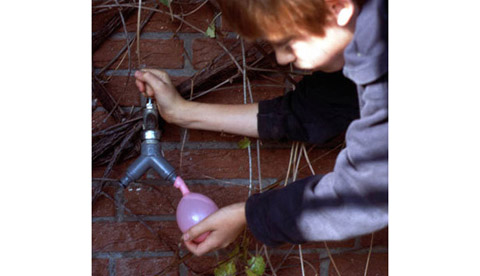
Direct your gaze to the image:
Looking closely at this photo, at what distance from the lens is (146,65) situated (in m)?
1.20

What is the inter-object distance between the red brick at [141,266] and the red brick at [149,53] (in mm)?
444

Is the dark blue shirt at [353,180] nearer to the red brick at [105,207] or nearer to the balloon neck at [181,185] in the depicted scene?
the balloon neck at [181,185]

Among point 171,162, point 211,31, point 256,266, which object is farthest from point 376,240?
point 211,31

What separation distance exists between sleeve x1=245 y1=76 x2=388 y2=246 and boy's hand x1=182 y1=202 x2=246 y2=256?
5 cm

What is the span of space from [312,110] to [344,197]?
30cm

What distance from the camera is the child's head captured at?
832 mm

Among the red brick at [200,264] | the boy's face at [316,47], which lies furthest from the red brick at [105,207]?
the boy's face at [316,47]

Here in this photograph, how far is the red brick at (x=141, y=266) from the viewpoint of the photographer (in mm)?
1226

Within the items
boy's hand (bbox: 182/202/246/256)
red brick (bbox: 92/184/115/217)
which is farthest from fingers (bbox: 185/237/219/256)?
red brick (bbox: 92/184/115/217)

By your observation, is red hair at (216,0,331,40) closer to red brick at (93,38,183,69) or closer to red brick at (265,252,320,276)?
red brick at (93,38,183,69)

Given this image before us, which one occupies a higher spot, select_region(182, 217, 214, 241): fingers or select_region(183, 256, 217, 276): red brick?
select_region(182, 217, 214, 241): fingers

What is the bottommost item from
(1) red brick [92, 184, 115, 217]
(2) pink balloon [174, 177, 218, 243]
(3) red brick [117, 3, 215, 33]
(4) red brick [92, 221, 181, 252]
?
(4) red brick [92, 221, 181, 252]
